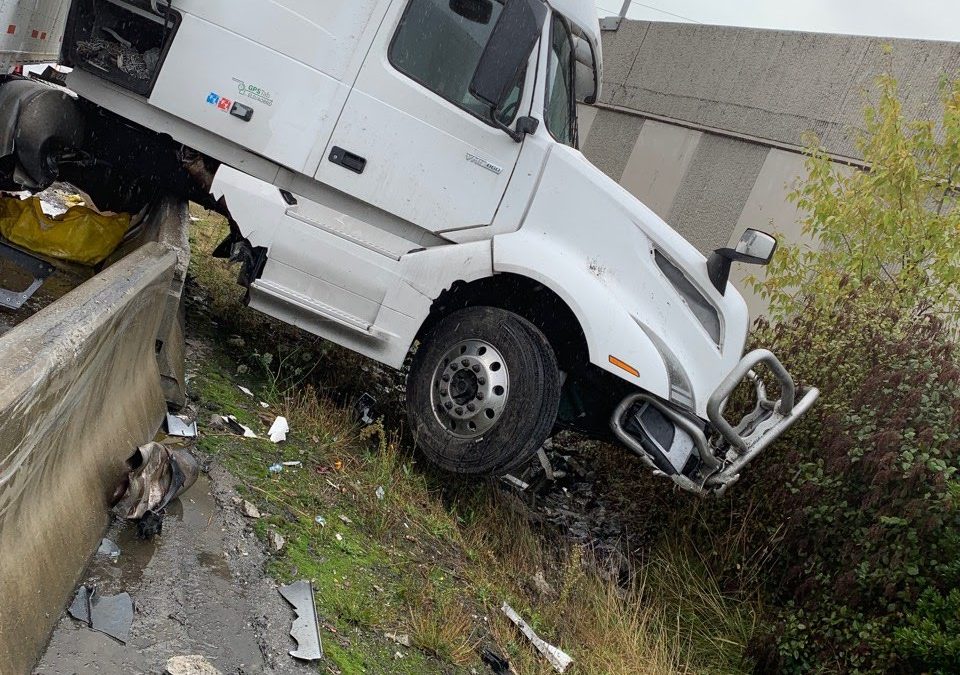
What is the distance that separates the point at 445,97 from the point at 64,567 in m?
3.74

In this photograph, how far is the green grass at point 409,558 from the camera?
448 centimetres

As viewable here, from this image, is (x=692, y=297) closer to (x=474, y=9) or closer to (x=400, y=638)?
(x=474, y=9)

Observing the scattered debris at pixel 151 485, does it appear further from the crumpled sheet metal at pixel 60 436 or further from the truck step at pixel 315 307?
the truck step at pixel 315 307

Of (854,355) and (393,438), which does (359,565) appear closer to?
(393,438)

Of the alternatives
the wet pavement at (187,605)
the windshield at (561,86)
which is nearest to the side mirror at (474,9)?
the windshield at (561,86)

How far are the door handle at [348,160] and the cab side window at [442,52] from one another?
574 mm

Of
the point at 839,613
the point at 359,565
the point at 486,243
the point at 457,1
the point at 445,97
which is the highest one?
the point at 457,1

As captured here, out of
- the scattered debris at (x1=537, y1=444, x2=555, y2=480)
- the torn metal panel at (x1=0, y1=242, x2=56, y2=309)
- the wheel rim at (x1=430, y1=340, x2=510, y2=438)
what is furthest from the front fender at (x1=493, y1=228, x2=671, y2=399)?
the torn metal panel at (x1=0, y1=242, x2=56, y2=309)

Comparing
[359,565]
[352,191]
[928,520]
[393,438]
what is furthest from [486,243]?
[928,520]

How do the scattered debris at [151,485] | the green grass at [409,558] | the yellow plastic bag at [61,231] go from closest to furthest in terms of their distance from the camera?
the scattered debris at [151,485] → the green grass at [409,558] → the yellow plastic bag at [61,231]

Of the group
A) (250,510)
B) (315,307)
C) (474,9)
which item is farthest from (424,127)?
(250,510)

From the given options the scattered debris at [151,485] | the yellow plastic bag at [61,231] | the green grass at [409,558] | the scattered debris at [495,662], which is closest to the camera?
the scattered debris at [151,485]

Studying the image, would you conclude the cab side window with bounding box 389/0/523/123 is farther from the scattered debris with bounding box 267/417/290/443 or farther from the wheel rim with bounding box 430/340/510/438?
the scattered debris with bounding box 267/417/290/443

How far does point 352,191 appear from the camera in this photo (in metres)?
6.25
